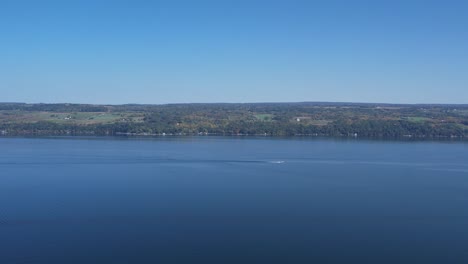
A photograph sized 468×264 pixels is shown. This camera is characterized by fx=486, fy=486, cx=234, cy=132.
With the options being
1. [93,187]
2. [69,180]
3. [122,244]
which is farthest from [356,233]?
[69,180]

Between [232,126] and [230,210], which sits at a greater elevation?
[232,126]

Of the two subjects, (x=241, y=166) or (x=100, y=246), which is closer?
(x=100, y=246)

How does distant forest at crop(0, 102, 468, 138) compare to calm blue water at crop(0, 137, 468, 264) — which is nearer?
calm blue water at crop(0, 137, 468, 264)

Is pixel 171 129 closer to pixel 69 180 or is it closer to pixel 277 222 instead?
pixel 69 180

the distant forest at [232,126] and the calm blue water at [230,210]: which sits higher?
the distant forest at [232,126]

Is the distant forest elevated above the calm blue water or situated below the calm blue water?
above

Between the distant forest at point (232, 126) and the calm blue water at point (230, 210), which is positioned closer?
the calm blue water at point (230, 210)

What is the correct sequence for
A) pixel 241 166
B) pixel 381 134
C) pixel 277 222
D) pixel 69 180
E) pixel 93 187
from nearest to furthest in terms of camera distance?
1. pixel 277 222
2. pixel 93 187
3. pixel 69 180
4. pixel 241 166
5. pixel 381 134

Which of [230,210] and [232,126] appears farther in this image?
[232,126]
